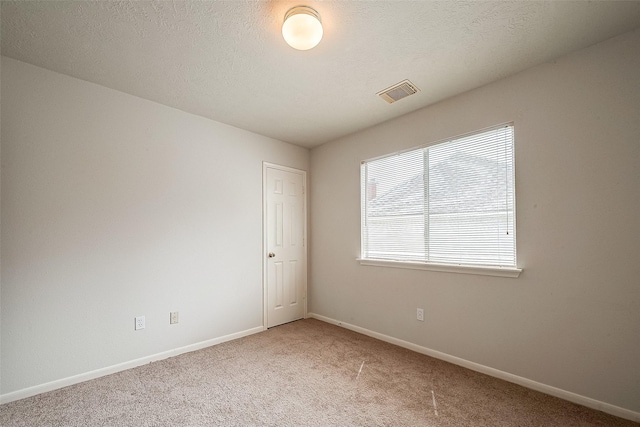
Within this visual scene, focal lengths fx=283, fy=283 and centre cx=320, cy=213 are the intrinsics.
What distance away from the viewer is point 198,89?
262cm

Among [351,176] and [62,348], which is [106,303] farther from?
[351,176]

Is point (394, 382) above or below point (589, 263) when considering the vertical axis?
below

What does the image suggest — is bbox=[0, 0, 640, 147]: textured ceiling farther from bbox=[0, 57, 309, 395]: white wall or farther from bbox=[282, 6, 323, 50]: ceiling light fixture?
bbox=[0, 57, 309, 395]: white wall

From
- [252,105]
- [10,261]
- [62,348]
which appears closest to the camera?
[10,261]

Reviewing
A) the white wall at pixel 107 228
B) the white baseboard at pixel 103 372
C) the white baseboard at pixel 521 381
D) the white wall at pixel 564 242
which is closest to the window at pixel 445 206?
the white wall at pixel 564 242

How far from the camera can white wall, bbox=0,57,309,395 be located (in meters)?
2.18

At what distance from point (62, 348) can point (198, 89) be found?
2.47 meters

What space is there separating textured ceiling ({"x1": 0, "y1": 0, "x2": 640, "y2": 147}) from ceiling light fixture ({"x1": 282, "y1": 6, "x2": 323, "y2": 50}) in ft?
0.15

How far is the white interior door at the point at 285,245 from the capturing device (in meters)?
3.83

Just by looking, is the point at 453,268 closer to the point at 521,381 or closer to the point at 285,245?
the point at 521,381

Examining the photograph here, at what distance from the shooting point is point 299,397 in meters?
2.15

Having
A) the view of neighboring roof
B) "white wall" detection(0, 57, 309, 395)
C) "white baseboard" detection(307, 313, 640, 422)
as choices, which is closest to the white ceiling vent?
the view of neighboring roof

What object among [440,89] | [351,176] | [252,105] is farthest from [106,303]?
[440,89]

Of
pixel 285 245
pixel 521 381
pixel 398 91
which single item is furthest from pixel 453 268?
pixel 285 245
